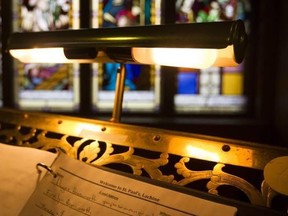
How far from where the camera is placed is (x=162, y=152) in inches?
29.4

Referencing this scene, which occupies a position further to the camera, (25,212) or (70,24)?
(70,24)

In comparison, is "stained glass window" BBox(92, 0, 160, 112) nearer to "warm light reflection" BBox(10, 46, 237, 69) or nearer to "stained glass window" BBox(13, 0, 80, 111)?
"stained glass window" BBox(13, 0, 80, 111)

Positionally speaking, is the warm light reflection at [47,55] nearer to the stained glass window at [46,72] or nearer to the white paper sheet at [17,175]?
the white paper sheet at [17,175]

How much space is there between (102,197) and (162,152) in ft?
0.56

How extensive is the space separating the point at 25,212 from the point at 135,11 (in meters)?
2.80

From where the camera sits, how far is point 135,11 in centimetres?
328

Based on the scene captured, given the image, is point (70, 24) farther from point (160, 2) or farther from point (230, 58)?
point (230, 58)

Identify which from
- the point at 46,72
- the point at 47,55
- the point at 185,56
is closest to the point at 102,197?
the point at 185,56

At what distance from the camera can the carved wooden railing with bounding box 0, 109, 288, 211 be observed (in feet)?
2.14

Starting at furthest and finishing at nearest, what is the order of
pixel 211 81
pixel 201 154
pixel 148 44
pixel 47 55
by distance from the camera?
pixel 211 81, pixel 47 55, pixel 201 154, pixel 148 44

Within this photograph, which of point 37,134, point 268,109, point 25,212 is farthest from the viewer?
point 268,109

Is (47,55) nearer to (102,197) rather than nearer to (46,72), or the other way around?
(102,197)

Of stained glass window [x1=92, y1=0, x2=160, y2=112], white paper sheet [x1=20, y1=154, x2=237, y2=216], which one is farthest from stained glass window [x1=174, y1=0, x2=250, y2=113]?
white paper sheet [x1=20, y1=154, x2=237, y2=216]

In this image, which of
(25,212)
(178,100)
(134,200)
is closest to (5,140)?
(25,212)
